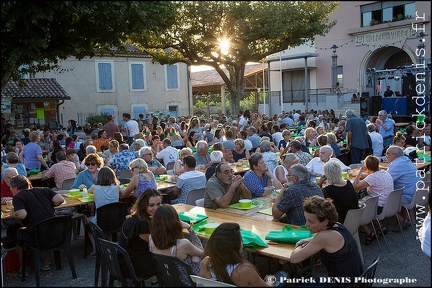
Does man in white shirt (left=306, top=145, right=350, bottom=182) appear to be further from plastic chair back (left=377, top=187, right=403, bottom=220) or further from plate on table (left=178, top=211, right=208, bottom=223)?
plate on table (left=178, top=211, right=208, bottom=223)

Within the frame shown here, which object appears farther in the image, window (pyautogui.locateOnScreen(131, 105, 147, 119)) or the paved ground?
window (pyautogui.locateOnScreen(131, 105, 147, 119))

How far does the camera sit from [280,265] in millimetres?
4445

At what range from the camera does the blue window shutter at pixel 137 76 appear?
26766mm

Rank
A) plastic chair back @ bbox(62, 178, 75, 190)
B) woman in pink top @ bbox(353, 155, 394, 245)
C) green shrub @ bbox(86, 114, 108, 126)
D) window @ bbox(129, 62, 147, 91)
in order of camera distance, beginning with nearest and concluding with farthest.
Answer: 1. woman in pink top @ bbox(353, 155, 394, 245)
2. plastic chair back @ bbox(62, 178, 75, 190)
3. green shrub @ bbox(86, 114, 108, 126)
4. window @ bbox(129, 62, 147, 91)

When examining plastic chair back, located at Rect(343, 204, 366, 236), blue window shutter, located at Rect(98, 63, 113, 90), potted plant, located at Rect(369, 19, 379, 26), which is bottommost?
plastic chair back, located at Rect(343, 204, 366, 236)

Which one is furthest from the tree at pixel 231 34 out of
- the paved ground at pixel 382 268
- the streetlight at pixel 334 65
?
the paved ground at pixel 382 268

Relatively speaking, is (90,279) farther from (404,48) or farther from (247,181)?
(404,48)

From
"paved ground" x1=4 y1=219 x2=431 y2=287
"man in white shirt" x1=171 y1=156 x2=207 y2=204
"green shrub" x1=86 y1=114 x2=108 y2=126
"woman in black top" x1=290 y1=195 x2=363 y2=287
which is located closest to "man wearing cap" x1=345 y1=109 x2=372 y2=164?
"paved ground" x1=4 y1=219 x2=431 y2=287

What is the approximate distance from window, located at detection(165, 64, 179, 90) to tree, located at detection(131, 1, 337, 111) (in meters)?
5.70

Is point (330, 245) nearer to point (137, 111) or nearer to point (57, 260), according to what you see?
point (57, 260)

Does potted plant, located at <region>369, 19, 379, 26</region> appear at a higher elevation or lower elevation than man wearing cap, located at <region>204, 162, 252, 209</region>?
higher

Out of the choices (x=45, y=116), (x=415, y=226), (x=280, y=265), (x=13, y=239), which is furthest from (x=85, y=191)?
(x=45, y=116)

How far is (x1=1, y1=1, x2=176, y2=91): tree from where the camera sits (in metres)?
7.73

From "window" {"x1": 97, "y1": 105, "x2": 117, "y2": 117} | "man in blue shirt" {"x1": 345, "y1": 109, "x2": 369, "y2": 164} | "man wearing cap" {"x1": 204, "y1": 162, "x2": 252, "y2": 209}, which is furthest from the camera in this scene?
"window" {"x1": 97, "y1": 105, "x2": 117, "y2": 117}
